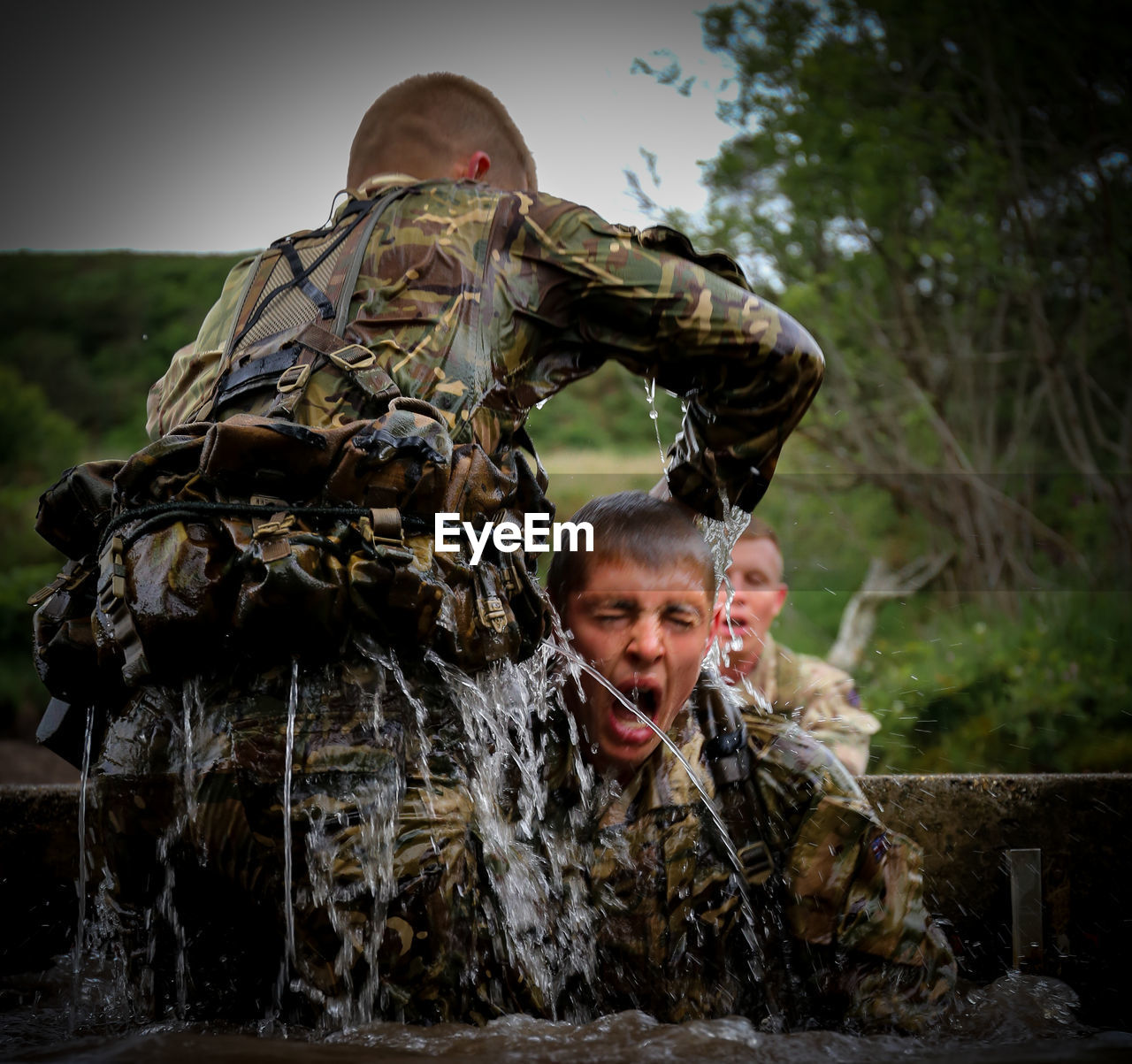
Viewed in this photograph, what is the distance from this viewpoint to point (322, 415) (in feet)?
7.06

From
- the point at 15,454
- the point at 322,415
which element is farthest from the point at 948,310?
the point at 15,454

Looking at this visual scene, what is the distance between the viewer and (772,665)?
15.8 feet

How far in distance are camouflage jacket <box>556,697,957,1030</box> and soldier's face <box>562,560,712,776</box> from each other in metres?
0.13

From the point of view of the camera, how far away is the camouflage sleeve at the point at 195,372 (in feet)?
7.91

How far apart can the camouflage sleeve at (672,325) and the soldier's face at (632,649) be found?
0.35 m

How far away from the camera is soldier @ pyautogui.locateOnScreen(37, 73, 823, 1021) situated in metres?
2.00

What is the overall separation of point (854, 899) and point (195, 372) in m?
1.91

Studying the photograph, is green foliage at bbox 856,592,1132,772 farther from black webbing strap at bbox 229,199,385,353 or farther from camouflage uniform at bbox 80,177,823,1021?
black webbing strap at bbox 229,199,385,353

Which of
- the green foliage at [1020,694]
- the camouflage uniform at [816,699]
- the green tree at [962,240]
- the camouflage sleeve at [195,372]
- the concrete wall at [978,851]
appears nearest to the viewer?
the camouflage sleeve at [195,372]

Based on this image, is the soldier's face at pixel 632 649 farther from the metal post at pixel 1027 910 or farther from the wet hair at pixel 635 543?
the metal post at pixel 1027 910

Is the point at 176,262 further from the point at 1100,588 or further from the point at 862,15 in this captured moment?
the point at 1100,588

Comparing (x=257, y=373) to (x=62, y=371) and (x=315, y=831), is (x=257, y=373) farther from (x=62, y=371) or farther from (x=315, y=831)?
(x=62, y=371)

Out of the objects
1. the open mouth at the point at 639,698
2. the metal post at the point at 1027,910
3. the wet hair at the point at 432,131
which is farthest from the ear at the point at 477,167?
the metal post at the point at 1027,910

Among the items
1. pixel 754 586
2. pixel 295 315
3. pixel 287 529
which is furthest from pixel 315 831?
pixel 754 586
